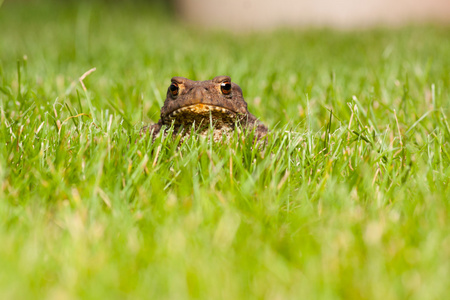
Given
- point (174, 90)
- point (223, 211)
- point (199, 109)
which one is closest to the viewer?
point (223, 211)

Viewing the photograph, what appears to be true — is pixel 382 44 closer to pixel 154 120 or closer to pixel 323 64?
pixel 323 64

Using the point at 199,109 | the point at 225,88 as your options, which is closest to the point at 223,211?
the point at 199,109

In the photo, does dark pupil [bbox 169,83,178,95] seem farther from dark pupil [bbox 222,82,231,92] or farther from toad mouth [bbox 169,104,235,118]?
dark pupil [bbox 222,82,231,92]

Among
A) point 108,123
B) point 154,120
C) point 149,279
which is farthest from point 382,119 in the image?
point 149,279

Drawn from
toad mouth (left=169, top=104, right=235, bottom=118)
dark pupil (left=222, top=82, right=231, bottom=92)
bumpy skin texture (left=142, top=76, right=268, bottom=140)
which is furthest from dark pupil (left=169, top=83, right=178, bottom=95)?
dark pupil (left=222, top=82, right=231, bottom=92)

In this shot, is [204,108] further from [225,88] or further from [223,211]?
[223,211]

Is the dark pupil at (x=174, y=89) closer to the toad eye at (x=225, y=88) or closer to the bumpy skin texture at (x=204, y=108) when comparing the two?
the bumpy skin texture at (x=204, y=108)

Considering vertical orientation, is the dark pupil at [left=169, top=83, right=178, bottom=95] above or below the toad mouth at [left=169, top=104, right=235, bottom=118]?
above

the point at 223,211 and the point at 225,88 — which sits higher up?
the point at 225,88
